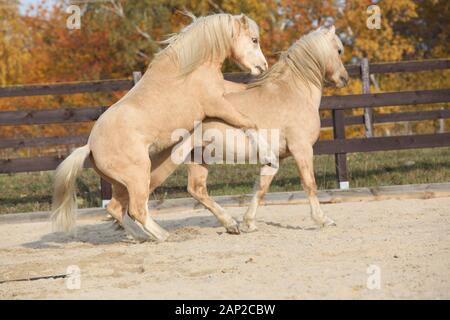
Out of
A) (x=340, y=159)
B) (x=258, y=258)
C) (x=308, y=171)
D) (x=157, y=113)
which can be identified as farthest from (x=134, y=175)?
(x=340, y=159)

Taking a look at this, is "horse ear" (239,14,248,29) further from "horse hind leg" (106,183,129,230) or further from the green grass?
the green grass

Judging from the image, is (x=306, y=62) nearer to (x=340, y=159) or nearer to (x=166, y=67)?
(x=166, y=67)

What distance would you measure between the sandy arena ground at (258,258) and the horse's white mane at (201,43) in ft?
5.19

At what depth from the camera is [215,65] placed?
21.7 ft

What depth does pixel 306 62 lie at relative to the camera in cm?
705

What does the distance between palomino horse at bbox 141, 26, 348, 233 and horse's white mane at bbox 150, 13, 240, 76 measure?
489mm

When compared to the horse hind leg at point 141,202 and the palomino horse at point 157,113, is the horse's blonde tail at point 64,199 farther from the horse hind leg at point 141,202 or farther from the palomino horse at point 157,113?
the horse hind leg at point 141,202

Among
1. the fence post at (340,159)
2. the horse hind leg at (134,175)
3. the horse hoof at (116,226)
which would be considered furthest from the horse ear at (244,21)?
the fence post at (340,159)

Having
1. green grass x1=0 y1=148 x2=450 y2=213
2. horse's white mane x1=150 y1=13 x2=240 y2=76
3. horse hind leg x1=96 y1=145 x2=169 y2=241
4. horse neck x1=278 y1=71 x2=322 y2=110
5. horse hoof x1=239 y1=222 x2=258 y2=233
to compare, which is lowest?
green grass x1=0 y1=148 x2=450 y2=213

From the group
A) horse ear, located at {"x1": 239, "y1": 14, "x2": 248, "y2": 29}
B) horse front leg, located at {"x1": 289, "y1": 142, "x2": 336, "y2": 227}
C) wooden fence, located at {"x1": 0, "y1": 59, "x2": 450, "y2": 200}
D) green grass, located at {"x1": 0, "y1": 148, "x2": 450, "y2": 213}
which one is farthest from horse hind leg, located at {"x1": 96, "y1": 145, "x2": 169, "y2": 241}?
green grass, located at {"x1": 0, "y1": 148, "x2": 450, "y2": 213}

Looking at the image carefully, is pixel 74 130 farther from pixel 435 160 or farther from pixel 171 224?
pixel 171 224

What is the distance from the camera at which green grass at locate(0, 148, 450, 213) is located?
9945mm

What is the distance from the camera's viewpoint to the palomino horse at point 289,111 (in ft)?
22.1

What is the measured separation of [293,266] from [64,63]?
19.1m
